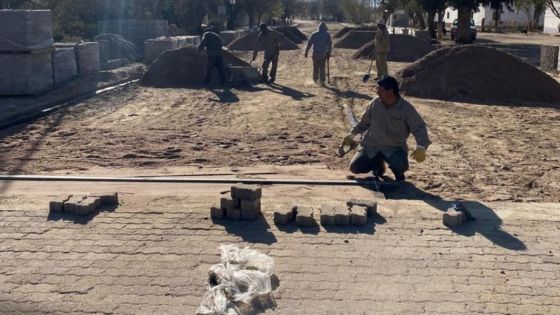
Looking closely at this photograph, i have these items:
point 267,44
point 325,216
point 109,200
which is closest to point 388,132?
point 325,216

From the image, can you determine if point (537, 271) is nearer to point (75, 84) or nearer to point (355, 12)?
point (75, 84)

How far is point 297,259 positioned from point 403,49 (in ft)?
87.0

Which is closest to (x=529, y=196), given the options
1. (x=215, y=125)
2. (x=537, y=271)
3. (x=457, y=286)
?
(x=537, y=271)

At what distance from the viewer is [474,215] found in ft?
21.3

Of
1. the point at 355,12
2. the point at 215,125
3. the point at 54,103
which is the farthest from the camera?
the point at 355,12

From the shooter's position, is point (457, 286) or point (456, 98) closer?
point (457, 286)

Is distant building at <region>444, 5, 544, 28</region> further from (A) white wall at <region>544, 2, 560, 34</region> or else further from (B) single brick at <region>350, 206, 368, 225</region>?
(B) single brick at <region>350, 206, 368, 225</region>

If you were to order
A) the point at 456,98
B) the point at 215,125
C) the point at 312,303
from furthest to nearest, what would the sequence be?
the point at 456,98
the point at 215,125
the point at 312,303

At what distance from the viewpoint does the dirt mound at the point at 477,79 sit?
15.9 metres

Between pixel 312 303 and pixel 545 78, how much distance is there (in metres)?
13.8

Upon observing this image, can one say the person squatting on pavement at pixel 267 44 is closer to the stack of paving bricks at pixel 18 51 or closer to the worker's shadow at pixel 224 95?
the worker's shadow at pixel 224 95

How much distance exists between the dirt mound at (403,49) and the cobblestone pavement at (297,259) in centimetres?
2384

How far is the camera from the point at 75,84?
1792 cm

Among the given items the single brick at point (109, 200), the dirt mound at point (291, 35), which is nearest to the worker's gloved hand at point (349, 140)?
the single brick at point (109, 200)
